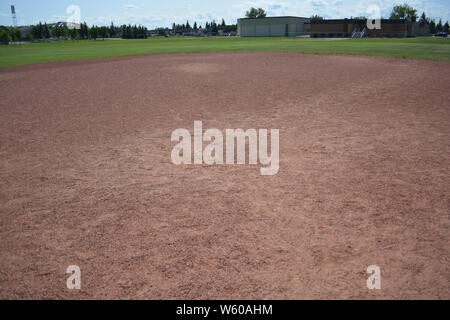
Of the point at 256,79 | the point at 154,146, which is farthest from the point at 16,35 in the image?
the point at 154,146

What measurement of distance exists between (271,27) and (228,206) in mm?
98497

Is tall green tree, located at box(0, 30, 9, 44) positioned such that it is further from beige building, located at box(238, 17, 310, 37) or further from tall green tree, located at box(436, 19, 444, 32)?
tall green tree, located at box(436, 19, 444, 32)

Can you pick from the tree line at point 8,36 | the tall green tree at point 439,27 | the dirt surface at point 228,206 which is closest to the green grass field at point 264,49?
the dirt surface at point 228,206

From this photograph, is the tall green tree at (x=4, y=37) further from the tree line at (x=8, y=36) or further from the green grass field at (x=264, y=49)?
the green grass field at (x=264, y=49)

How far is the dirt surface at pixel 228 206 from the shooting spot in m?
3.08

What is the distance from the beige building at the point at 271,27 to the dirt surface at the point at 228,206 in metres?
90.8

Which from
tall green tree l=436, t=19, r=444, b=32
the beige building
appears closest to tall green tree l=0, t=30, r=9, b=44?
the beige building

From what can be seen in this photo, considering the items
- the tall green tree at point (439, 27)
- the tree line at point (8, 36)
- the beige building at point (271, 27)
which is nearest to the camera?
the tree line at point (8, 36)

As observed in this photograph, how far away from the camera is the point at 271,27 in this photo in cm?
9350

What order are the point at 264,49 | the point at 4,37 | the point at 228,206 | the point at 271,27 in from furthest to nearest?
the point at 271,27
the point at 4,37
the point at 264,49
the point at 228,206

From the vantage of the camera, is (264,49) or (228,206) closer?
(228,206)

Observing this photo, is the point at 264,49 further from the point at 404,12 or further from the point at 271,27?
the point at 404,12

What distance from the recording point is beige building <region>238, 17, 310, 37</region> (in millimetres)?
92062

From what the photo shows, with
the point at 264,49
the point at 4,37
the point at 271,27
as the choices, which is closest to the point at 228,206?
the point at 264,49
